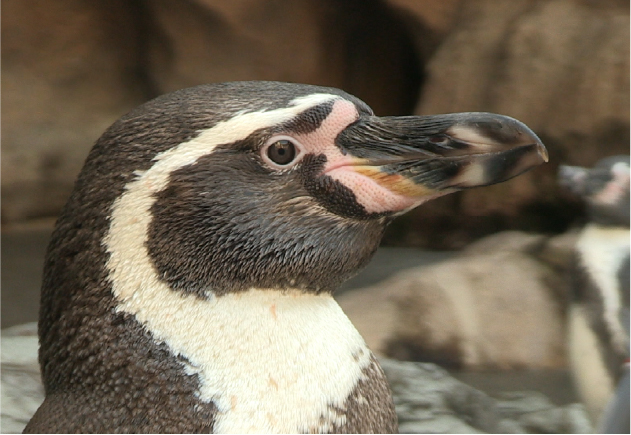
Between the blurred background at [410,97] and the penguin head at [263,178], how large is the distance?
7.03 feet

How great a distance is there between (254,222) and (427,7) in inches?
144

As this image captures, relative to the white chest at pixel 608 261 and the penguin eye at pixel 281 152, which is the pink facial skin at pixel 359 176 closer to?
the penguin eye at pixel 281 152

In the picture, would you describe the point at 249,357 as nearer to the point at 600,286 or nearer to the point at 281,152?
the point at 281,152

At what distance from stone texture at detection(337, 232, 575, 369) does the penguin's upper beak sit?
2131 mm

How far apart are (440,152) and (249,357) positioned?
385 mm

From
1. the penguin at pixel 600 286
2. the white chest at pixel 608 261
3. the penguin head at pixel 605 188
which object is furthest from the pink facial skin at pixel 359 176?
the penguin head at pixel 605 188

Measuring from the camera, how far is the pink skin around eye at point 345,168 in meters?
1.10

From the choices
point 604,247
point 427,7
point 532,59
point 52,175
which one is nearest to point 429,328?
point 604,247

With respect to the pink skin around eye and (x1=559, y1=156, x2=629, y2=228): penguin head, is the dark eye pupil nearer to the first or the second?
the pink skin around eye

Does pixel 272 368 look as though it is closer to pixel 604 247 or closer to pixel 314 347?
pixel 314 347

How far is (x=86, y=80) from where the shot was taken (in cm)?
514

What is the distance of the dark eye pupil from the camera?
109 cm

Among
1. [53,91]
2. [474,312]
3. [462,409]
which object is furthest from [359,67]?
[462,409]

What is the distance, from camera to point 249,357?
3.46ft
